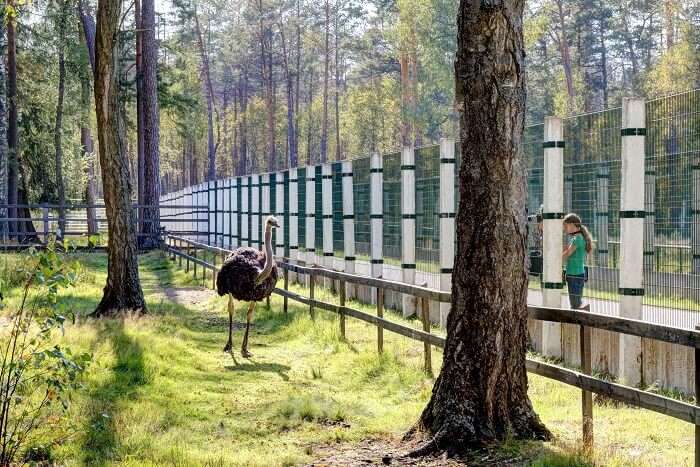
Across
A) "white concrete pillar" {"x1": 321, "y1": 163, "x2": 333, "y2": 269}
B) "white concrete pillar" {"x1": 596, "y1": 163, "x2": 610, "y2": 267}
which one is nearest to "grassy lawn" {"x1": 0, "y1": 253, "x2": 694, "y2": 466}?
"white concrete pillar" {"x1": 596, "y1": 163, "x2": 610, "y2": 267}

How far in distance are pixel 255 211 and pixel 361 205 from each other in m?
8.41

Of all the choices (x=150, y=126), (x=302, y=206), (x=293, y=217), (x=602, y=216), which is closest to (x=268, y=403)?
(x=602, y=216)

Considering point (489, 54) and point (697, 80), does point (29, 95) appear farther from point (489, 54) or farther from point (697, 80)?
point (489, 54)

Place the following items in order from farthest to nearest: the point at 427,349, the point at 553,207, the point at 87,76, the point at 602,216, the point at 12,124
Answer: the point at 87,76 → the point at 12,124 → the point at 602,216 → the point at 553,207 → the point at 427,349

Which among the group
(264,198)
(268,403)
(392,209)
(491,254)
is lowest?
(268,403)

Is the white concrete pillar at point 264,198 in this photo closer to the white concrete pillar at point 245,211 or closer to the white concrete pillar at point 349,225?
the white concrete pillar at point 245,211

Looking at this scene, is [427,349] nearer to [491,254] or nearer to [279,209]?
[491,254]

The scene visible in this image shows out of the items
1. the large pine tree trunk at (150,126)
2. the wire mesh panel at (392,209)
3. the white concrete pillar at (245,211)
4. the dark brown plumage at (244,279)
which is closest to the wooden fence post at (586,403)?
the dark brown plumage at (244,279)

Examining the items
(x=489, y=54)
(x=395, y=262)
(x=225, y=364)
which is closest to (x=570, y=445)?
(x=489, y=54)

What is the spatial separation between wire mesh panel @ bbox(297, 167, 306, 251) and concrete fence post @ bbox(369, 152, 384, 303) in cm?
572

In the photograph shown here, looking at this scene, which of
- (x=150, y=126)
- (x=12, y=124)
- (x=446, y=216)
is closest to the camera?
(x=446, y=216)

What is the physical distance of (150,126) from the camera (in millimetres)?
34781

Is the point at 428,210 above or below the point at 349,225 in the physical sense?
above

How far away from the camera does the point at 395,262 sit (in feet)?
55.9
